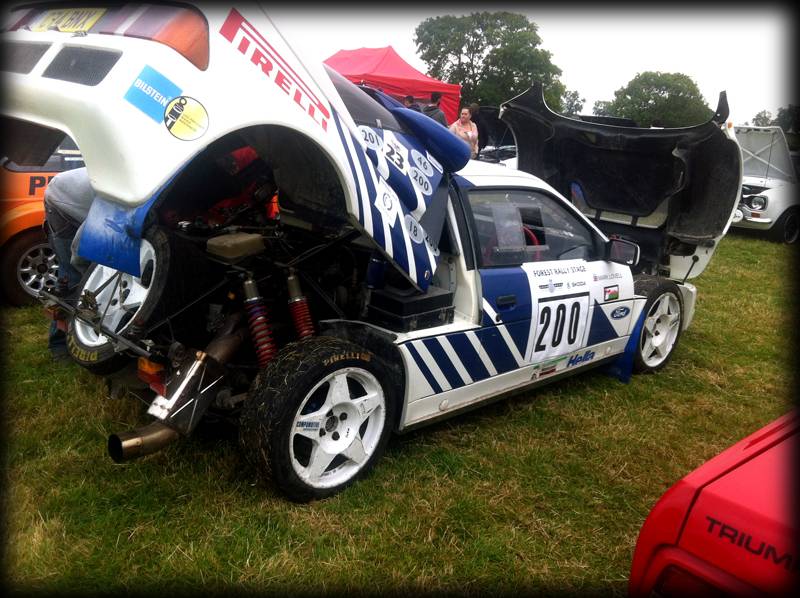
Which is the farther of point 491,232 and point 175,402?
point 491,232

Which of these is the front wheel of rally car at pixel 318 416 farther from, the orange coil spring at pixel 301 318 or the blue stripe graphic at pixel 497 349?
the blue stripe graphic at pixel 497 349

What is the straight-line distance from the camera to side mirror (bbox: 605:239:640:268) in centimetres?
414

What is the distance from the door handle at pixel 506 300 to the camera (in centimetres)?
347

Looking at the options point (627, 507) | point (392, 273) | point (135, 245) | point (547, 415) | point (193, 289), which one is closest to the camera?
point (135, 245)

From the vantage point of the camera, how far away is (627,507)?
10.3ft

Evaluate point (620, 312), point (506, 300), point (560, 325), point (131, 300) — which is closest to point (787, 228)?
point (620, 312)

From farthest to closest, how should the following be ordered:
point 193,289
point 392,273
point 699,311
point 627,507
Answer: point 699,311 < point 392,273 < point 627,507 < point 193,289

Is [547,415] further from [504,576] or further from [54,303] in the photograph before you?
A: [54,303]

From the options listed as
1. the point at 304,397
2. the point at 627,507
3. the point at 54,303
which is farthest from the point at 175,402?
the point at 627,507

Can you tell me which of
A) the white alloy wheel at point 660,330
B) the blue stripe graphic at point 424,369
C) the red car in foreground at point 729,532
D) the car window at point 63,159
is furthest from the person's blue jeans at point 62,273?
the white alloy wheel at point 660,330

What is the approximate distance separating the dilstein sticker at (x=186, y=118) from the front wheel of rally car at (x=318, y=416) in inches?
43.1

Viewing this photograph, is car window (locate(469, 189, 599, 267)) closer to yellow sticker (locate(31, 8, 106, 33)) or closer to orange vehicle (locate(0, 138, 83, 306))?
yellow sticker (locate(31, 8, 106, 33))

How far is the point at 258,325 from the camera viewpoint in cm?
296

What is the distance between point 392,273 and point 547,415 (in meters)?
1.55
